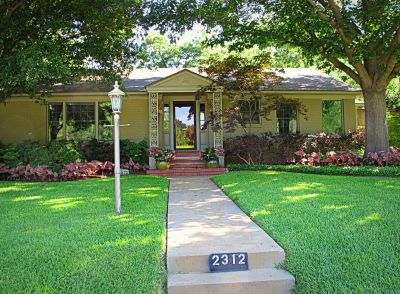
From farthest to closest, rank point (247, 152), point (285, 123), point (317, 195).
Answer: point (285, 123) → point (247, 152) → point (317, 195)

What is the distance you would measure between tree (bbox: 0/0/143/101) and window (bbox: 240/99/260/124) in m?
5.46

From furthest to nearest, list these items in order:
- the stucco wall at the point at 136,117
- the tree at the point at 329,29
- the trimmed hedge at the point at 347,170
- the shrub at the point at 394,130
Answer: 1. the shrub at the point at 394,130
2. the stucco wall at the point at 136,117
3. the tree at the point at 329,29
4. the trimmed hedge at the point at 347,170

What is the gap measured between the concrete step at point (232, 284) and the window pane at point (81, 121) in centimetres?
1227

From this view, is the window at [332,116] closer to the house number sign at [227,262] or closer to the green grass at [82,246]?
the green grass at [82,246]

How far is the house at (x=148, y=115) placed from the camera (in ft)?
47.0

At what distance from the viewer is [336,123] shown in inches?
606

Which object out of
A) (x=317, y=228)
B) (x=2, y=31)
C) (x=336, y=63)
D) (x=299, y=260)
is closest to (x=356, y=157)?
(x=336, y=63)

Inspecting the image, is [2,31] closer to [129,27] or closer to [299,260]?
[129,27]

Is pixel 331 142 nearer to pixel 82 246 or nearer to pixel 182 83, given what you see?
pixel 182 83

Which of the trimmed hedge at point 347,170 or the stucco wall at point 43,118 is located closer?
the trimmed hedge at point 347,170

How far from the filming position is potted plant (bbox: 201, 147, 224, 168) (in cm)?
1238

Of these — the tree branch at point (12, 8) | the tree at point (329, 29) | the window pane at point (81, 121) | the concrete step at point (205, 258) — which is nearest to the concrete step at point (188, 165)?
the window pane at point (81, 121)

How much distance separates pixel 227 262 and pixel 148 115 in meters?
11.5

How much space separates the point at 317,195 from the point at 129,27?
8.82 metres
